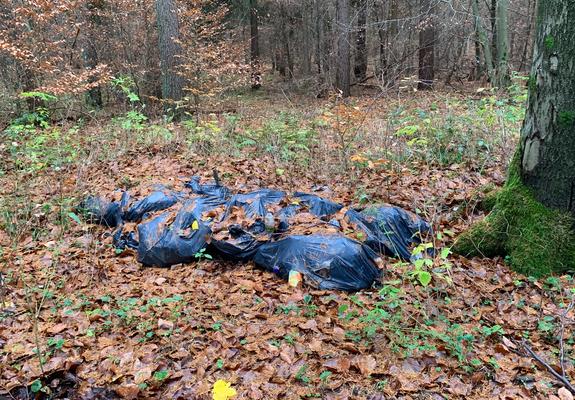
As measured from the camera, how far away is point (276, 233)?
3861 millimetres

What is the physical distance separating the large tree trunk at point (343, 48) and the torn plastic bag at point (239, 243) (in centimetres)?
988

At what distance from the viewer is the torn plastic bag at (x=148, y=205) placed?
4578 mm

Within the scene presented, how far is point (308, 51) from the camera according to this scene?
731 inches

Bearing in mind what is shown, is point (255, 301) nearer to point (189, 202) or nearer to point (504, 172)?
point (189, 202)

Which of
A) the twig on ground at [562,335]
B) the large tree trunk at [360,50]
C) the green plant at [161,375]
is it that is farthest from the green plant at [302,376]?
the large tree trunk at [360,50]

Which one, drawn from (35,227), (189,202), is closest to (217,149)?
(189,202)

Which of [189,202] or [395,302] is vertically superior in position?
[189,202]

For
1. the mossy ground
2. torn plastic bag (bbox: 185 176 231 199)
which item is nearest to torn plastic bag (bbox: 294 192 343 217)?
torn plastic bag (bbox: 185 176 231 199)

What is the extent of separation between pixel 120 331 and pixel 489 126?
554 centimetres

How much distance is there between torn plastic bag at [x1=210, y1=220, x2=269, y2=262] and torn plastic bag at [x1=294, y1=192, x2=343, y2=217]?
62 cm

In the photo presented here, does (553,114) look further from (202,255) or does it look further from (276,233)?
(202,255)

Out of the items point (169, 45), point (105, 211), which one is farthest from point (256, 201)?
point (169, 45)

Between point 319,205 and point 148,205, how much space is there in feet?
6.10

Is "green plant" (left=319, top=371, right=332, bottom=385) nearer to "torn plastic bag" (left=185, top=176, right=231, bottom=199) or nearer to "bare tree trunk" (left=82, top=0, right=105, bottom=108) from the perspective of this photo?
"torn plastic bag" (left=185, top=176, right=231, bottom=199)
